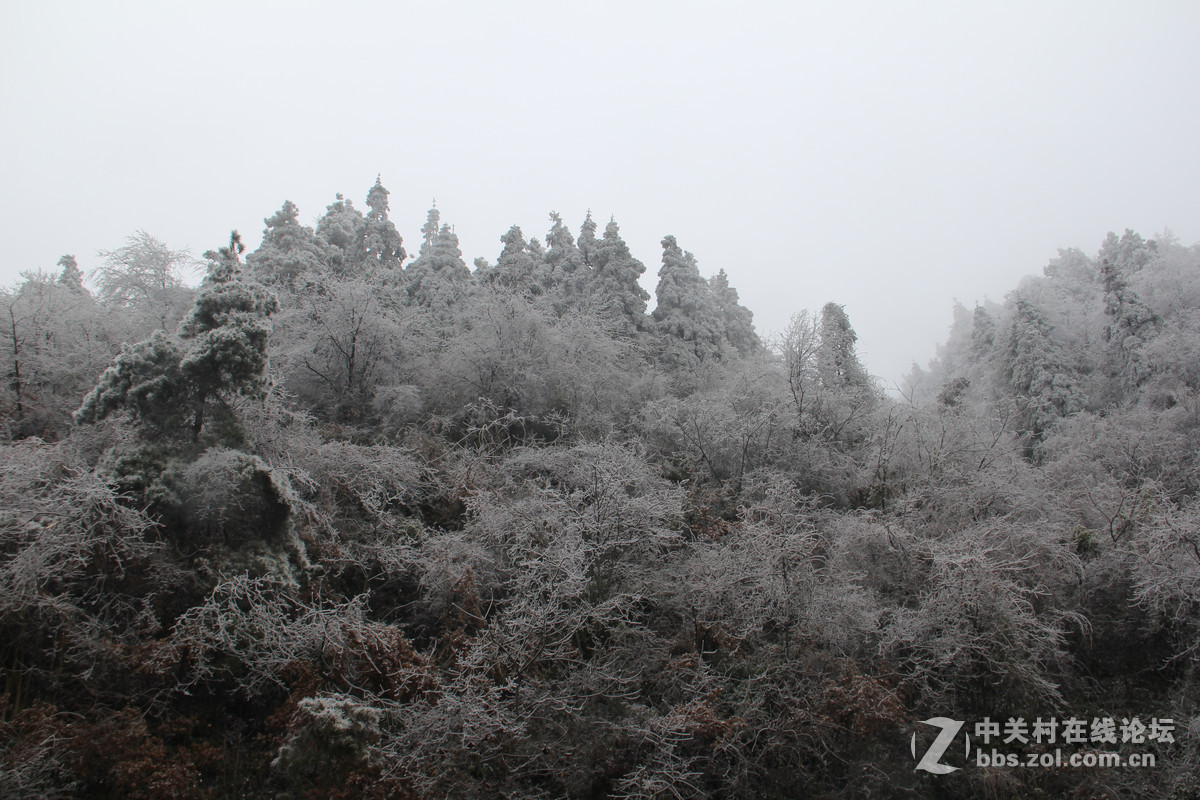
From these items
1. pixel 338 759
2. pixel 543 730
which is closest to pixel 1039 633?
pixel 543 730

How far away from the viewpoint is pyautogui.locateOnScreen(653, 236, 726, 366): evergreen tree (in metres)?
22.5

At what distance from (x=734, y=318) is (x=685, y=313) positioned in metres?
6.89

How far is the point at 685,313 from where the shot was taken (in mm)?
23656

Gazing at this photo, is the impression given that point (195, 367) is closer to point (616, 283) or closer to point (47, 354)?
point (47, 354)

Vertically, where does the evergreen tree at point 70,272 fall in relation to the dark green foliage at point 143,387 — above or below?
above

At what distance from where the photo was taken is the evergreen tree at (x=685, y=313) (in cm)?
2250

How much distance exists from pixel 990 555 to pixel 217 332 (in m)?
13.3

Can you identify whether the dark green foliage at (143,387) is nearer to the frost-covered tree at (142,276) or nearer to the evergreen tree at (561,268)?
the frost-covered tree at (142,276)

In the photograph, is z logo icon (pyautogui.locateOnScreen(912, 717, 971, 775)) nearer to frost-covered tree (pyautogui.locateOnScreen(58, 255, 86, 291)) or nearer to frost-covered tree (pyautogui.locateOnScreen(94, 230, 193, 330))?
frost-covered tree (pyautogui.locateOnScreen(94, 230, 193, 330))

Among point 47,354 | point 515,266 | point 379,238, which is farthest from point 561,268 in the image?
point 47,354

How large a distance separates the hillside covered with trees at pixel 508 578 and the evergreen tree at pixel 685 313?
6.26 meters

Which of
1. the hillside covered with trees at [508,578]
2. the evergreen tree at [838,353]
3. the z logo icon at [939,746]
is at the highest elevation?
the evergreen tree at [838,353]

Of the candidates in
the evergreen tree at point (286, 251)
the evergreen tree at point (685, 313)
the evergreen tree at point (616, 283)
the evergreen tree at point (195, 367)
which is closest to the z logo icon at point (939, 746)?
the evergreen tree at point (195, 367)

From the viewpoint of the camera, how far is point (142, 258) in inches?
639
